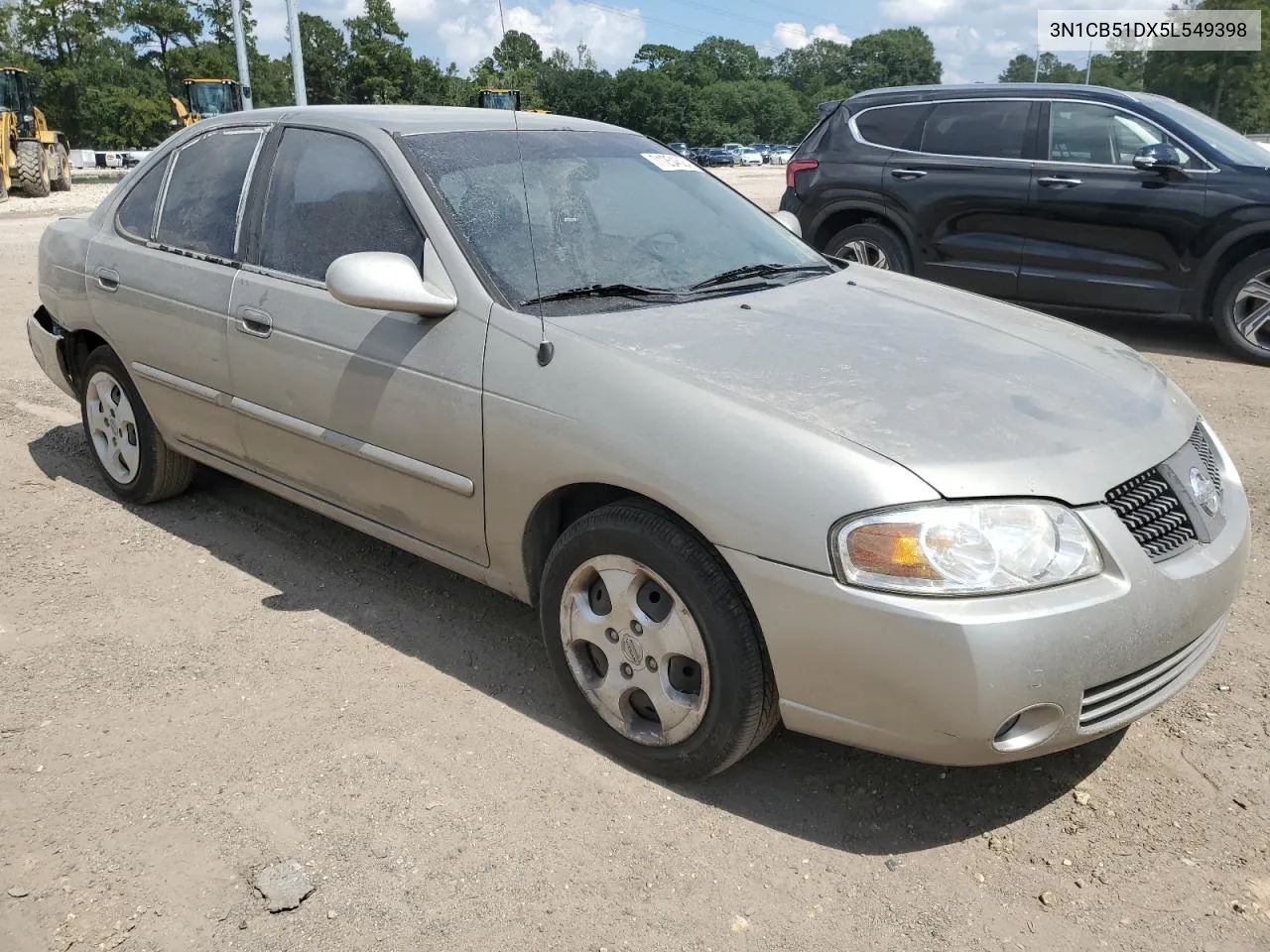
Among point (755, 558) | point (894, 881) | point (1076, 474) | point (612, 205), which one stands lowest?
point (894, 881)

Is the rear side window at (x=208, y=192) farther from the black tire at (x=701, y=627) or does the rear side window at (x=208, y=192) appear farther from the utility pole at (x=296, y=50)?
the utility pole at (x=296, y=50)

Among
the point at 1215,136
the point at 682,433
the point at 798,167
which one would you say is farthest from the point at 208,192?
the point at 1215,136

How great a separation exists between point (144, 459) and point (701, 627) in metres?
3.09

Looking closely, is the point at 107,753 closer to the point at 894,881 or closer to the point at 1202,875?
the point at 894,881

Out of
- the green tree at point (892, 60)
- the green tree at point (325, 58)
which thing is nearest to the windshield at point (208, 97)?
the green tree at point (325, 58)

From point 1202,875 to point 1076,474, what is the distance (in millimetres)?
993

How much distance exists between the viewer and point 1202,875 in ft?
8.36

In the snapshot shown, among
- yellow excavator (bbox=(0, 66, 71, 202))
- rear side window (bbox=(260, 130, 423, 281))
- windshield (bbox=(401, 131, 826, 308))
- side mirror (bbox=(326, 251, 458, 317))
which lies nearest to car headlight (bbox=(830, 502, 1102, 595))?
windshield (bbox=(401, 131, 826, 308))

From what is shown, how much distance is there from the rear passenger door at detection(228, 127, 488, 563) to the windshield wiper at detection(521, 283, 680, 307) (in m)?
0.21

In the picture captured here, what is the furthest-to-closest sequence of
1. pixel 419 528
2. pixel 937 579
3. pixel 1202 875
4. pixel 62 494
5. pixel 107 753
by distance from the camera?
pixel 62 494 < pixel 419 528 < pixel 107 753 < pixel 1202 875 < pixel 937 579

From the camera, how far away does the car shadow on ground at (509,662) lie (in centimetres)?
279

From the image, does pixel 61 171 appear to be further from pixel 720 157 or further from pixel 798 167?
pixel 720 157

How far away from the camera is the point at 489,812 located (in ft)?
9.11

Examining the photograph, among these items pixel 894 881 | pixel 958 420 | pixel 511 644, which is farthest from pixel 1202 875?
pixel 511 644
